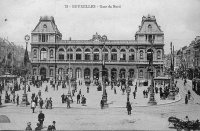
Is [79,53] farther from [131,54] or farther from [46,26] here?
[131,54]

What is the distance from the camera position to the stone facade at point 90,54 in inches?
3068

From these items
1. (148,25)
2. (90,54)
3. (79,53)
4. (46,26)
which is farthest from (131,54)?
(46,26)

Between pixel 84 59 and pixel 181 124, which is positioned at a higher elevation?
pixel 84 59

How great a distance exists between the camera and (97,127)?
2061cm

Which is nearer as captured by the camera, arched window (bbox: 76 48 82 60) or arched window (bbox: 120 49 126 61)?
Answer: arched window (bbox: 120 49 126 61)

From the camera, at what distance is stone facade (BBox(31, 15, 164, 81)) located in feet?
256

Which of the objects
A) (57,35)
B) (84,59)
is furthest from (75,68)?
(57,35)

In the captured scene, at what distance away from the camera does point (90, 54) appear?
260 ft

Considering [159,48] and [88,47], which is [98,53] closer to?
[88,47]

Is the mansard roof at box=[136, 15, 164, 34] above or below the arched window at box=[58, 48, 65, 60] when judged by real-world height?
above

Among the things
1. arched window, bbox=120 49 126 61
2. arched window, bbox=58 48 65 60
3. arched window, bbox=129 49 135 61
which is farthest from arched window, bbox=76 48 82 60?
arched window, bbox=129 49 135 61

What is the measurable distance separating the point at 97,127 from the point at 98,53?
2319 inches

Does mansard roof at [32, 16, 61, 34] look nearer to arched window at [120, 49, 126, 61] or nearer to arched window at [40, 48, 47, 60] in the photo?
arched window at [40, 48, 47, 60]

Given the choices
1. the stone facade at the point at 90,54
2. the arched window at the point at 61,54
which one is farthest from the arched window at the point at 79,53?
the arched window at the point at 61,54
